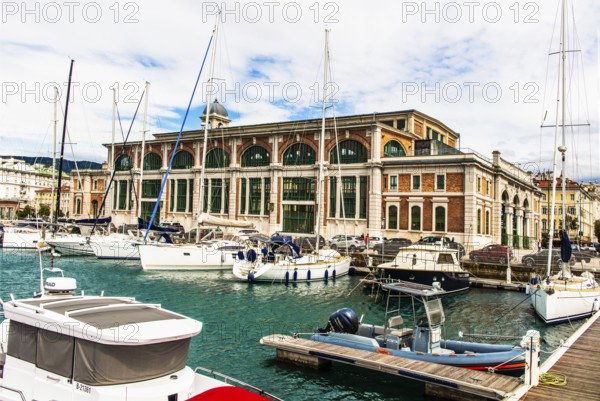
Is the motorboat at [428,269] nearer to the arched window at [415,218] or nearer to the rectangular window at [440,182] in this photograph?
the rectangular window at [440,182]

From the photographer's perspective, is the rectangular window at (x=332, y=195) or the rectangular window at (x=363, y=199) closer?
the rectangular window at (x=363, y=199)

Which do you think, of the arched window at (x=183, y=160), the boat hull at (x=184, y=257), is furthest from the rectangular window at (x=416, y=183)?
the arched window at (x=183, y=160)

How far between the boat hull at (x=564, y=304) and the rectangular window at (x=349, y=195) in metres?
33.5

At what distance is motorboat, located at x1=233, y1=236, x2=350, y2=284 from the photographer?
109 feet

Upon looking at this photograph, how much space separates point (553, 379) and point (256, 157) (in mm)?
54547

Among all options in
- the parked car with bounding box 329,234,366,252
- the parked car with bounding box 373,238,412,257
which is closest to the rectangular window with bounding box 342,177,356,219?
the parked car with bounding box 329,234,366,252

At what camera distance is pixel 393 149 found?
57.3m

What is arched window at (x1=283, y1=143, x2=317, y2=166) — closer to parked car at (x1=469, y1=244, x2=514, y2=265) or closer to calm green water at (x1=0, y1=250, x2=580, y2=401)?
calm green water at (x1=0, y1=250, x2=580, y2=401)

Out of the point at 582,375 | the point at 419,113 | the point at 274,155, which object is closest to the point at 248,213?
the point at 274,155

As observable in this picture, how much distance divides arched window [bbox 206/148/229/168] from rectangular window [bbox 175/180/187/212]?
522cm

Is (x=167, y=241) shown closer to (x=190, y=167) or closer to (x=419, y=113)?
(x=190, y=167)

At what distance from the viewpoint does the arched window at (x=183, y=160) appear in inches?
2772

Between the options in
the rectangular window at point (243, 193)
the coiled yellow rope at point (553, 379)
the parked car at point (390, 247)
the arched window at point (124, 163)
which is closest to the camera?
the coiled yellow rope at point (553, 379)

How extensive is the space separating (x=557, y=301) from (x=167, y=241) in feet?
103
